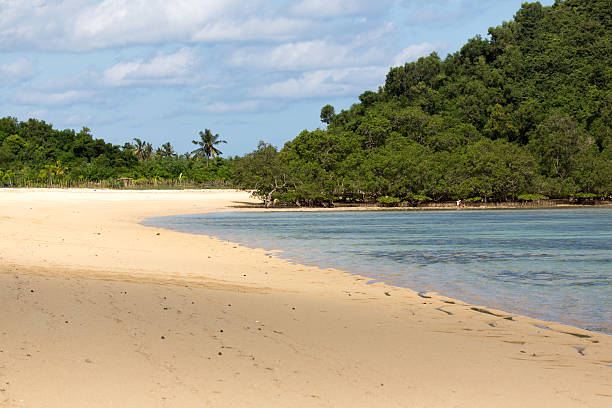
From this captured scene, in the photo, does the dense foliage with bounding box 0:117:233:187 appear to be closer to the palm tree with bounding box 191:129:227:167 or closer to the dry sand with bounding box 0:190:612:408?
the palm tree with bounding box 191:129:227:167

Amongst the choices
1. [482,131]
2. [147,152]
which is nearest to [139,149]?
[147,152]

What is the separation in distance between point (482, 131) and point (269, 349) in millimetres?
109407

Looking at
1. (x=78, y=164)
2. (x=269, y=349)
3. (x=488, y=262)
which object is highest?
(x=78, y=164)

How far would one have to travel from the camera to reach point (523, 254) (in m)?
24.7

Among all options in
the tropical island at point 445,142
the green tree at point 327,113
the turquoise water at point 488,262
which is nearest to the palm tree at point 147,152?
the tropical island at point 445,142

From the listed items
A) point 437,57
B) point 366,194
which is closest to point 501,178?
point 366,194

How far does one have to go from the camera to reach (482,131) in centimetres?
11138

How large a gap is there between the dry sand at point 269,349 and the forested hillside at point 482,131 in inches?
Answer: 2400

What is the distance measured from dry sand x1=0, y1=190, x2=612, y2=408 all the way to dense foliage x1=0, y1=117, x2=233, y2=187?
11029 cm

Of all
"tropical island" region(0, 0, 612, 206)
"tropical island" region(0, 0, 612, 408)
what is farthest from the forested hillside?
"tropical island" region(0, 0, 612, 408)

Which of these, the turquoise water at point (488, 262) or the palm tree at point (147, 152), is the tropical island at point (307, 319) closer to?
the turquoise water at point (488, 262)

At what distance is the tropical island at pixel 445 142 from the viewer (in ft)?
254

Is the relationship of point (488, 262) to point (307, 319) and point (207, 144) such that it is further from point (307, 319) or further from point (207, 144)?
point (207, 144)

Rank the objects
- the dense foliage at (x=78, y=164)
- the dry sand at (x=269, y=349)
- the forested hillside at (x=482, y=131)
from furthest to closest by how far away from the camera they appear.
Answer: the dense foliage at (x=78, y=164)
the forested hillside at (x=482, y=131)
the dry sand at (x=269, y=349)
